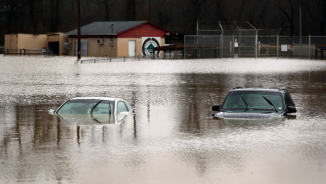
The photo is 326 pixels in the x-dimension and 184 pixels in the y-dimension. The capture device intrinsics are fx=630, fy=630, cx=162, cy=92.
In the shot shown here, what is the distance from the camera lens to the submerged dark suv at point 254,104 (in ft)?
56.6

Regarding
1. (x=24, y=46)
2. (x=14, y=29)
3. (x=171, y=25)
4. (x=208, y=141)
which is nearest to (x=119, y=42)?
(x=24, y=46)

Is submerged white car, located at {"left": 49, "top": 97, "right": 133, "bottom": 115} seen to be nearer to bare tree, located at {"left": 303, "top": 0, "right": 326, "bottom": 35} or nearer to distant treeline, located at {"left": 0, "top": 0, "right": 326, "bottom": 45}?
distant treeline, located at {"left": 0, "top": 0, "right": 326, "bottom": 45}

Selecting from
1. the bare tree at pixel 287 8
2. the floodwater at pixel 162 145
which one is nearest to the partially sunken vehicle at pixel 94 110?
the floodwater at pixel 162 145

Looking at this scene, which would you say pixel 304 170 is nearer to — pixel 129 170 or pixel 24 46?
pixel 129 170

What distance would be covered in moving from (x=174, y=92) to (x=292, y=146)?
14.9 metres

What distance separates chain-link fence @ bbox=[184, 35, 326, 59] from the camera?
67.4 meters

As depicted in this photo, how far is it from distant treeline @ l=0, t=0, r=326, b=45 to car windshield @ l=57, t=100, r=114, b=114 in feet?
266

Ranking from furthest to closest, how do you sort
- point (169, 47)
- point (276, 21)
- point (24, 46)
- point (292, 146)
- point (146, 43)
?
point (276, 21) → point (24, 46) → point (146, 43) → point (169, 47) → point (292, 146)

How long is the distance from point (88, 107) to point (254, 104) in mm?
5461

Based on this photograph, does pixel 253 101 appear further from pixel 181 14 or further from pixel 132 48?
pixel 181 14

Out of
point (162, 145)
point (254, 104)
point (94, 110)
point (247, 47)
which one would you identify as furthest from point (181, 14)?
point (162, 145)

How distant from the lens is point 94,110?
65.8 ft

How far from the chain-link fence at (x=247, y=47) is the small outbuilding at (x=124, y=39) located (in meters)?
4.39

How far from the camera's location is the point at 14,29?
351 ft
